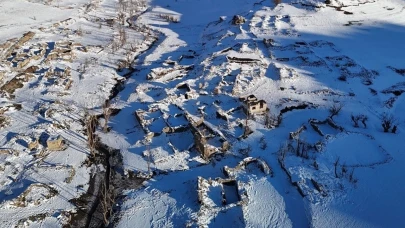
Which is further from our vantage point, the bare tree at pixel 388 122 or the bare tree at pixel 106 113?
the bare tree at pixel 106 113

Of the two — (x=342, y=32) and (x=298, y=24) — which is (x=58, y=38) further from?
(x=342, y=32)

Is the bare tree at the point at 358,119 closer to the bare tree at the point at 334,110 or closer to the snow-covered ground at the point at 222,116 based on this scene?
the snow-covered ground at the point at 222,116

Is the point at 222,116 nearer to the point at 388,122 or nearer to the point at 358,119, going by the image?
the point at 358,119

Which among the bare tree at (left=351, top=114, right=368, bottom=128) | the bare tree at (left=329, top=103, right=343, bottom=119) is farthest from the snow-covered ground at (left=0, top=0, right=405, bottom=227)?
the bare tree at (left=329, top=103, right=343, bottom=119)

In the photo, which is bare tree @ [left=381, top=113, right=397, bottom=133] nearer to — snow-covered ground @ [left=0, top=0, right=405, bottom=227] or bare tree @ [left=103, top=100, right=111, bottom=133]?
snow-covered ground @ [left=0, top=0, right=405, bottom=227]

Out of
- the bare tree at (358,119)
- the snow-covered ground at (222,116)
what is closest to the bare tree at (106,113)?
the snow-covered ground at (222,116)

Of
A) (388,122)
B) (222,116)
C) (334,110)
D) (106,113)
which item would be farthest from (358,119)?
(106,113)

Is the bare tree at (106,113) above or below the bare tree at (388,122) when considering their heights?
below

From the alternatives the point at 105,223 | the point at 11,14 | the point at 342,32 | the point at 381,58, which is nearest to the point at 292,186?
the point at 105,223
